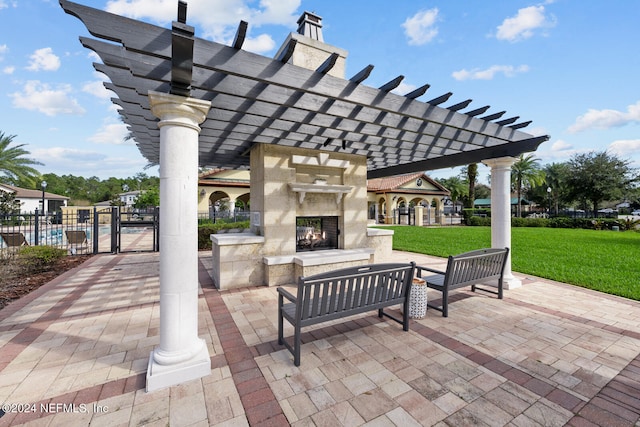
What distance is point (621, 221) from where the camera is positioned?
20.8m

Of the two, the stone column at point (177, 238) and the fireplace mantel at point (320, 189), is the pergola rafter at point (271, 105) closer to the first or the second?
the stone column at point (177, 238)

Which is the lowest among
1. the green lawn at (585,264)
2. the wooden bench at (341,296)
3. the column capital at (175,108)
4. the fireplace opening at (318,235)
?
the green lawn at (585,264)

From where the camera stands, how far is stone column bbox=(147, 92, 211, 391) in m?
2.70

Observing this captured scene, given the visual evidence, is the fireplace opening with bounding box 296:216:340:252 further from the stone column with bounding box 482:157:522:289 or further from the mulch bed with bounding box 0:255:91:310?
the mulch bed with bounding box 0:255:91:310

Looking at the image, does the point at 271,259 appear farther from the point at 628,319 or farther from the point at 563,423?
the point at 628,319

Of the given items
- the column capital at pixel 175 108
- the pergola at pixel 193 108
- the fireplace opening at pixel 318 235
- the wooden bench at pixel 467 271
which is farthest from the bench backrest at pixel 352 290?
the fireplace opening at pixel 318 235

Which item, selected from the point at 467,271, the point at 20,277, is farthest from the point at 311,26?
the point at 20,277

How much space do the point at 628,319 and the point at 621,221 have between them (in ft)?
81.2

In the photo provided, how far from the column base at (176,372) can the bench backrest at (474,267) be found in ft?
11.8

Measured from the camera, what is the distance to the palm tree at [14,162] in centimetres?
2111

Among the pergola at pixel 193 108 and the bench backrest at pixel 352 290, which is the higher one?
the pergola at pixel 193 108

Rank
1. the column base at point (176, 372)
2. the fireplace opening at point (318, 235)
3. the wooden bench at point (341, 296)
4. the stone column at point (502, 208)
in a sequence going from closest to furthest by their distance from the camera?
the column base at point (176, 372) → the wooden bench at point (341, 296) → the stone column at point (502, 208) → the fireplace opening at point (318, 235)

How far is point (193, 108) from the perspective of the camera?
9.14ft

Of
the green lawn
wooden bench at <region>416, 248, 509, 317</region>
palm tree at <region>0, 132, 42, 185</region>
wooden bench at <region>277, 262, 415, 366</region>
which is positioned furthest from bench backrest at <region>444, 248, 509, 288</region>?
palm tree at <region>0, 132, 42, 185</region>
